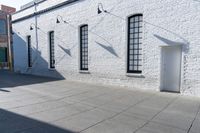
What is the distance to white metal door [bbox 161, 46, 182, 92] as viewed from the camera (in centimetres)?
812

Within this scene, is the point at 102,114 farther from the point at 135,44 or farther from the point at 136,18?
the point at 136,18

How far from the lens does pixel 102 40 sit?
10.8 m

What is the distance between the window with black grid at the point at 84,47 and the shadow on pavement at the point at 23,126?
7493 millimetres

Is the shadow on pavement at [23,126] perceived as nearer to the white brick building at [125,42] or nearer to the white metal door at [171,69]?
the white brick building at [125,42]

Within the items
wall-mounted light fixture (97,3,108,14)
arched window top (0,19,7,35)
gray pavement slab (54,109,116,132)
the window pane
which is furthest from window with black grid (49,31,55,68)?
arched window top (0,19,7,35)

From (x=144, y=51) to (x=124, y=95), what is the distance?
8.72ft

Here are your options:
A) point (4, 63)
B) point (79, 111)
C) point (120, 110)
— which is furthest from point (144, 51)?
point (4, 63)

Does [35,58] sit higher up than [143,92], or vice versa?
[35,58]

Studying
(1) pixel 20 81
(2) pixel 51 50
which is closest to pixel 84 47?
(2) pixel 51 50

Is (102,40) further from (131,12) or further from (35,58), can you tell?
(35,58)

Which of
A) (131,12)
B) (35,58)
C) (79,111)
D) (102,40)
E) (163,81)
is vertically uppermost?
(131,12)

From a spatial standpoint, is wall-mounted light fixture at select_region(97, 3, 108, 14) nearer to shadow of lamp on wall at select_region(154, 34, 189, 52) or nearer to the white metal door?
shadow of lamp on wall at select_region(154, 34, 189, 52)

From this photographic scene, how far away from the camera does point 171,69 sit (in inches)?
329

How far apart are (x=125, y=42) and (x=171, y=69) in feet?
9.44
